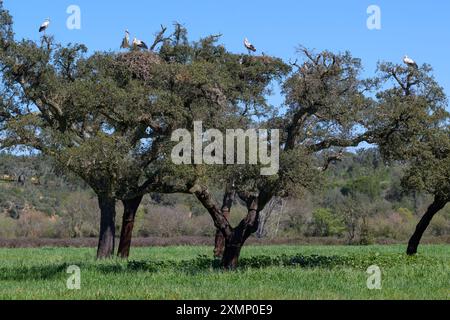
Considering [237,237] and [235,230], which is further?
[235,230]

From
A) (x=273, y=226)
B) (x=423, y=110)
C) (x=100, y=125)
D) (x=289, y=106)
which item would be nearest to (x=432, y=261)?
(x=423, y=110)

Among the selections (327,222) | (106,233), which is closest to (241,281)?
(106,233)

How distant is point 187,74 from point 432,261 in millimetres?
11837

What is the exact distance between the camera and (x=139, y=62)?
78.7 ft

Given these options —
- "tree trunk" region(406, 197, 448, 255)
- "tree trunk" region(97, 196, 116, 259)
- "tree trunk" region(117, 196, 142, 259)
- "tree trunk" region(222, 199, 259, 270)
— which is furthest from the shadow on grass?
"tree trunk" region(97, 196, 116, 259)

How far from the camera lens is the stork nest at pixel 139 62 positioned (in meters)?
23.6

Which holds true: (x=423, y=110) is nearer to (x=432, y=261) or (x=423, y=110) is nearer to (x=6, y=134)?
(x=432, y=261)

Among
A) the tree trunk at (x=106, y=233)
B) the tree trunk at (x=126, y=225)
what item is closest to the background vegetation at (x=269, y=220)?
the tree trunk at (x=126, y=225)

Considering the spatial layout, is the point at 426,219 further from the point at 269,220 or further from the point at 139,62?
the point at 269,220

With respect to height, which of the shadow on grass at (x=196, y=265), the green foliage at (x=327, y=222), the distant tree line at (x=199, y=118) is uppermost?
the distant tree line at (x=199, y=118)

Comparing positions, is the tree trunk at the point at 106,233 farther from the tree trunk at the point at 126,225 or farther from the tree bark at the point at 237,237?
the tree bark at the point at 237,237

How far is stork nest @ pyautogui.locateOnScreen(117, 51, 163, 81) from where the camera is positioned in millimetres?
23625

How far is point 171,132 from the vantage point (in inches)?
835

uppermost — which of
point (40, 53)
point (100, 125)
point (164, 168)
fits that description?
point (40, 53)
